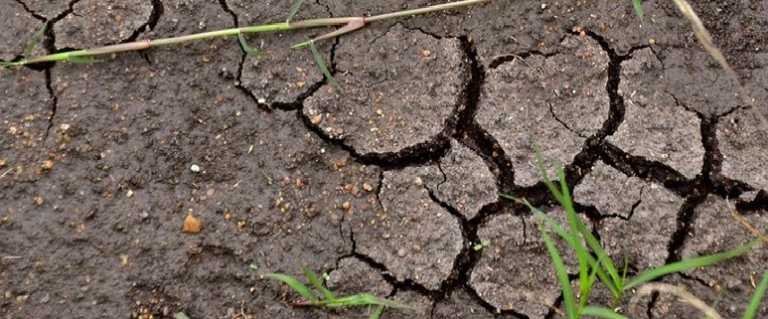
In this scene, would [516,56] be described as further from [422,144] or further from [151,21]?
[151,21]

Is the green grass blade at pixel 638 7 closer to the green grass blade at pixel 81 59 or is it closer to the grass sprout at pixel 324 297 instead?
the grass sprout at pixel 324 297

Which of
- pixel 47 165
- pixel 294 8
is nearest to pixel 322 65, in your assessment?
pixel 294 8

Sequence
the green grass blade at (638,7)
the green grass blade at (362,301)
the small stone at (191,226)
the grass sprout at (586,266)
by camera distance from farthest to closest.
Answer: the green grass blade at (638,7)
the small stone at (191,226)
the green grass blade at (362,301)
the grass sprout at (586,266)

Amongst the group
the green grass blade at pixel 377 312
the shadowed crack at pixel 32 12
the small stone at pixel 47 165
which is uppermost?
the shadowed crack at pixel 32 12

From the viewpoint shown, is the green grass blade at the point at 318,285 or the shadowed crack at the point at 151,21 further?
the shadowed crack at the point at 151,21

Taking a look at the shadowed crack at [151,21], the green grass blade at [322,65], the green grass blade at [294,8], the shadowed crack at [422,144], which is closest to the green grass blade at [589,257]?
the shadowed crack at [422,144]

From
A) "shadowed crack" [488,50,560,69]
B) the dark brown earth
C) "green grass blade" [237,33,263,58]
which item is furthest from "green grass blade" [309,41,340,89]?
"shadowed crack" [488,50,560,69]
